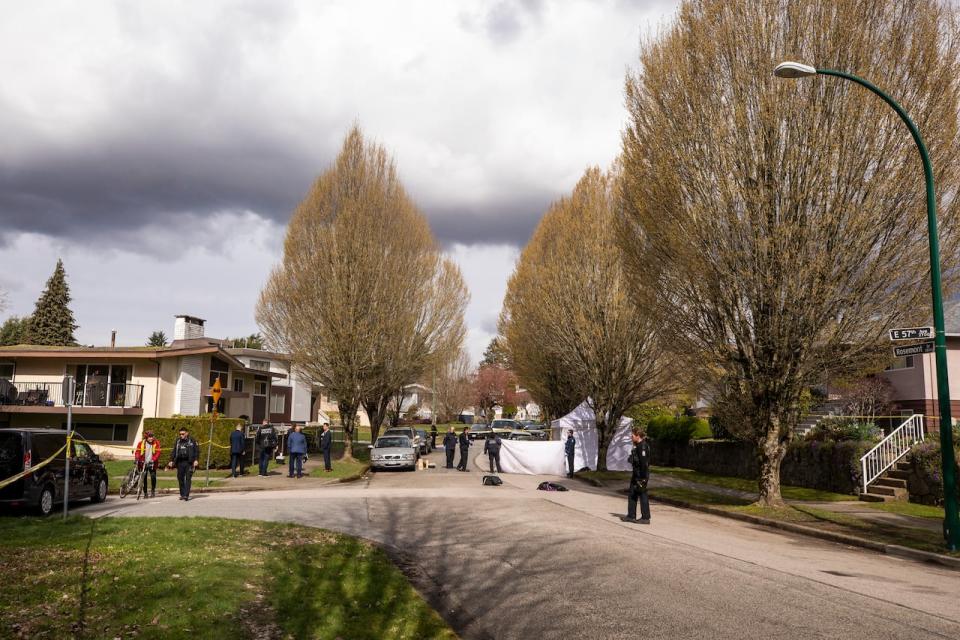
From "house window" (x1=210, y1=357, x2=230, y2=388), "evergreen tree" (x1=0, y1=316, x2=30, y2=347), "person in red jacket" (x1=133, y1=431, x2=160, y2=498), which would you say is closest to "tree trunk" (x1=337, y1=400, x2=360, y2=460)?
"house window" (x1=210, y1=357, x2=230, y2=388)

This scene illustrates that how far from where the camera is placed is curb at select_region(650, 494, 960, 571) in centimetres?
981

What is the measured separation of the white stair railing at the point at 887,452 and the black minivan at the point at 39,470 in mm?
18881

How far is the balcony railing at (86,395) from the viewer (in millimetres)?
30234

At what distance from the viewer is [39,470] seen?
13.0m

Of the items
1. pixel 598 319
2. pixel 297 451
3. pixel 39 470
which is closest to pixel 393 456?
pixel 297 451

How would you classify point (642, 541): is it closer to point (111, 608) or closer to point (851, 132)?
point (111, 608)

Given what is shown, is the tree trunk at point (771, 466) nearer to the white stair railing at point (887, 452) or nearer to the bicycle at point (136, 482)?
the white stair railing at point (887, 452)

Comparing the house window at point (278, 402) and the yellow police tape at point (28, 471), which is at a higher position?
the house window at point (278, 402)

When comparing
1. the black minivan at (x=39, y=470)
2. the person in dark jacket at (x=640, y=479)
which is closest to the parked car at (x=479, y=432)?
the black minivan at (x=39, y=470)

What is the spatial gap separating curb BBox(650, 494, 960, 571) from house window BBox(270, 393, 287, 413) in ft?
140

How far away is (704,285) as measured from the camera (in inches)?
591

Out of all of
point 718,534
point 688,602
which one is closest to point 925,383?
point 718,534

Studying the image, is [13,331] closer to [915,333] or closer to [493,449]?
[493,449]

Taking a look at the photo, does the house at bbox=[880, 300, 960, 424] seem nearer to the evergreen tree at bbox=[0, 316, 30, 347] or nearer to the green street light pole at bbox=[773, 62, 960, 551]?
the green street light pole at bbox=[773, 62, 960, 551]
